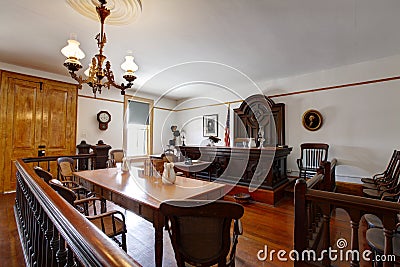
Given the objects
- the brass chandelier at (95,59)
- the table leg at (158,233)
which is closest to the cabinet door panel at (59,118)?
the brass chandelier at (95,59)

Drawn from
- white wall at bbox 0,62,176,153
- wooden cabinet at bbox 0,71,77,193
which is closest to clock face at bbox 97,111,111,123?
white wall at bbox 0,62,176,153

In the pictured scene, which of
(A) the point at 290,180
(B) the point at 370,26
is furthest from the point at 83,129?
(B) the point at 370,26

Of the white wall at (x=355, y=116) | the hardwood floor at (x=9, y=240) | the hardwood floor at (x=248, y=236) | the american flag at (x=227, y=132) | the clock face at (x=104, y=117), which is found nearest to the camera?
the hardwood floor at (x=9, y=240)

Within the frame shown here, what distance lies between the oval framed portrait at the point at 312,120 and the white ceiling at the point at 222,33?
3.32ft

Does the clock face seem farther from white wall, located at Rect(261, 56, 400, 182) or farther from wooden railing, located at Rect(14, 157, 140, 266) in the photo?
white wall, located at Rect(261, 56, 400, 182)

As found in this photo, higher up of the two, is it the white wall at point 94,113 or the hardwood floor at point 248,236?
the white wall at point 94,113

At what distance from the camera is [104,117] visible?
5.48 meters

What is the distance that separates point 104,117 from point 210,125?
330cm

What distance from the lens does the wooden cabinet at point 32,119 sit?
401 centimetres

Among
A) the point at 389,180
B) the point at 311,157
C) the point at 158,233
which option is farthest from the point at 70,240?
the point at 311,157

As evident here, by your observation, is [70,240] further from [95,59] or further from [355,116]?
[355,116]

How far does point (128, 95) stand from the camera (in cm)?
621

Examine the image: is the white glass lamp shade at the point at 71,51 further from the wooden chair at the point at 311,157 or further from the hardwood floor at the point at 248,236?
the wooden chair at the point at 311,157

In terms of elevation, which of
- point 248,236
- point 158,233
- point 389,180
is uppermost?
point 389,180
